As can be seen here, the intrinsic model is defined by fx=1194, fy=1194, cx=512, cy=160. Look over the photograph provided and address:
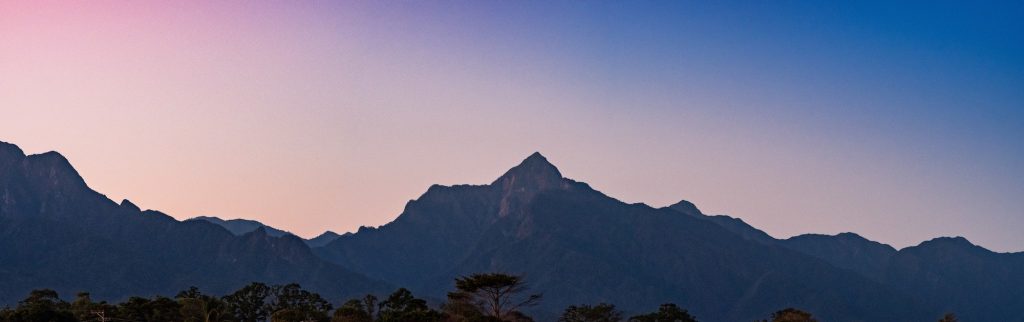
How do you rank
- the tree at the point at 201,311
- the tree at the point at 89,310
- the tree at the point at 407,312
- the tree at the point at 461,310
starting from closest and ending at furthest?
the tree at the point at 407,312, the tree at the point at 461,310, the tree at the point at 201,311, the tree at the point at 89,310

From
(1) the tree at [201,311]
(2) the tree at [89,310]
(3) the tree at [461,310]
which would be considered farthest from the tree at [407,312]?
(2) the tree at [89,310]

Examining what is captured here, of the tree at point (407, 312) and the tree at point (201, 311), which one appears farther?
the tree at point (201, 311)

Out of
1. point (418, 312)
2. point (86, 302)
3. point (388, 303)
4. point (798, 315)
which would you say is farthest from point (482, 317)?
point (86, 302)

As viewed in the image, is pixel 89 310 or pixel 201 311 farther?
pixel 89 310

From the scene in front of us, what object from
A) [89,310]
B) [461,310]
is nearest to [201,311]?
[89,310]

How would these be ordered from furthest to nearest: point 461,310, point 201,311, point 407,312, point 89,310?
1. point 89,310
2. point 201,311
3. point 461,310
4. point 407,312

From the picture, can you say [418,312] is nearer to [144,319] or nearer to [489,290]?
[489,290]

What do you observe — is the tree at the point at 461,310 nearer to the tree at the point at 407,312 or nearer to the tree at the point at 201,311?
the tree at the point at 407,312

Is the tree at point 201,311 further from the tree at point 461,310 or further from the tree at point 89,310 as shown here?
the tree at point 461,310

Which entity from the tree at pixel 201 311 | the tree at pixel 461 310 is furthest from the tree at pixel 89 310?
→ the tree at pixel 461 310

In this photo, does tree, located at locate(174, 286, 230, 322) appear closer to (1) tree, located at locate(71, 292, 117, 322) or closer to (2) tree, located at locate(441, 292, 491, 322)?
(1) tree, located at locate(71, 292, 117, 322)

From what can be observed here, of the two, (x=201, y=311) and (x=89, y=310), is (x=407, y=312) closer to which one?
(x=201, y=311)

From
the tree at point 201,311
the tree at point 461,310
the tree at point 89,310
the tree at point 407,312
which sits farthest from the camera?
the tree at point 89,310

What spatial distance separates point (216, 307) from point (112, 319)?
734 inches
